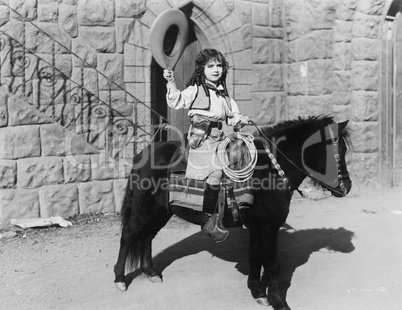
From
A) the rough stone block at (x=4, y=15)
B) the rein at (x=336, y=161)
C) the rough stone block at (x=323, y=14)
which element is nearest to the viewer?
the rein at (x=336, y=161)

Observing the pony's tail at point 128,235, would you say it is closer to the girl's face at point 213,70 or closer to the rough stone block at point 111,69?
the girl's face at point 213,70

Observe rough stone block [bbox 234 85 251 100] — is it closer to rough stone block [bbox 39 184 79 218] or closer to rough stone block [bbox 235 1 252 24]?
rough stone block [bbox 235 1 252 24]

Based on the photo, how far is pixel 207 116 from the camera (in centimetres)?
393

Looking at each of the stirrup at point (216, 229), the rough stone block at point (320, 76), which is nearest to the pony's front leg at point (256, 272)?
the stirrup at point (216, 229)

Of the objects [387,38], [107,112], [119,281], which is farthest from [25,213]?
[387,38]

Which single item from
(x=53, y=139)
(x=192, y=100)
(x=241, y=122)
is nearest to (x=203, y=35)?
(x=53, y=139)

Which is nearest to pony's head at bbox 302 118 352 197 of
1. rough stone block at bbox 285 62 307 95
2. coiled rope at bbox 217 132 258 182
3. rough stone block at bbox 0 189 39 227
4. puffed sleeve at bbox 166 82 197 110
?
coiled rope at bbox 217 132 258 182

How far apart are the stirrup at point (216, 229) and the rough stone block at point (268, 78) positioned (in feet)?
15.1

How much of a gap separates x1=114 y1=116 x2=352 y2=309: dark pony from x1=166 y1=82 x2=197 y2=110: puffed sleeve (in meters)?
0.48

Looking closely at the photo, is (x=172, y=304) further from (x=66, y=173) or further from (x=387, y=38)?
(x=387, y=38)

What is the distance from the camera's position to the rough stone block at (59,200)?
250 inches

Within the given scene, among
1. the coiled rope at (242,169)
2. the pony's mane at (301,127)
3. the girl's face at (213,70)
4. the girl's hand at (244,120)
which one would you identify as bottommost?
the coiled rope at (242,169)

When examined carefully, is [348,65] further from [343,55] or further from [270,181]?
[270,181]

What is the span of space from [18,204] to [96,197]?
109cm
